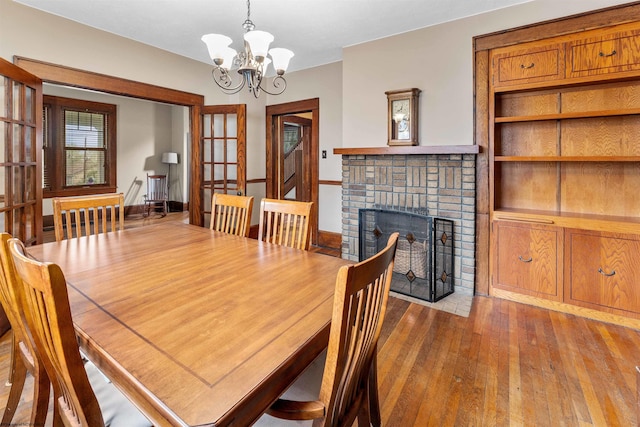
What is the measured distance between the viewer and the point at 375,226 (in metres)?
3.47

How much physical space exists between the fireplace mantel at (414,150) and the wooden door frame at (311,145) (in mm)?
914

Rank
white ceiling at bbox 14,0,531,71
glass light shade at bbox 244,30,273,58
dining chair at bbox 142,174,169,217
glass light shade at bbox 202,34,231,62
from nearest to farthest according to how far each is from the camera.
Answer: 1. glass light shade at bbox 244,30,273,58
2. glass light shade at bbox 202,34,231,62
3. white ceiling at bbox 14,0,531,71
4. dining chair at bbox 142,174,169,217

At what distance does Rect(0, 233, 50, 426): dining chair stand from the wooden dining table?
0.17m

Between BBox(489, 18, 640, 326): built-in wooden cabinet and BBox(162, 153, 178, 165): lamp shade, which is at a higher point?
BBox(162, 153, 178, 165): lamp shade

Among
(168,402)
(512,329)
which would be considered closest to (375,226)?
→ (512,329)

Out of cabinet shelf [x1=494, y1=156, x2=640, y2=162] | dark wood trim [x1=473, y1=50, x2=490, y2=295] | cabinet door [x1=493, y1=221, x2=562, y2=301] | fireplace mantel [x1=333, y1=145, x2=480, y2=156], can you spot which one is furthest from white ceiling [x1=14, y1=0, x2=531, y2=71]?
cabinet door [x1=493, y1=221, x2=562, y2=301]

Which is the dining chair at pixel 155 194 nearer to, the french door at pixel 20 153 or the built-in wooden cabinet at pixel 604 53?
the french door at pixel 20 153

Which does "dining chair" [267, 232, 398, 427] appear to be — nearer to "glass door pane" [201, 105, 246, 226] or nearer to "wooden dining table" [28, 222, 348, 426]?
"wooden dining table" [28, 222, 348, 426]

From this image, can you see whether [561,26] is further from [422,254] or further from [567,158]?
[422,254]

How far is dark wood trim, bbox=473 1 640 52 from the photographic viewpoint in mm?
2387

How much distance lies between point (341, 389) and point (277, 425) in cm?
23

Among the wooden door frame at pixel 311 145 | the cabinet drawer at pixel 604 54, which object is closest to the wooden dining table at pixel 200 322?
the cabinet drawer at pixel 604 54

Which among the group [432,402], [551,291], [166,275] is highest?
[166,275]

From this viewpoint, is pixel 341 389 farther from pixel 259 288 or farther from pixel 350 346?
pixel 259 288
